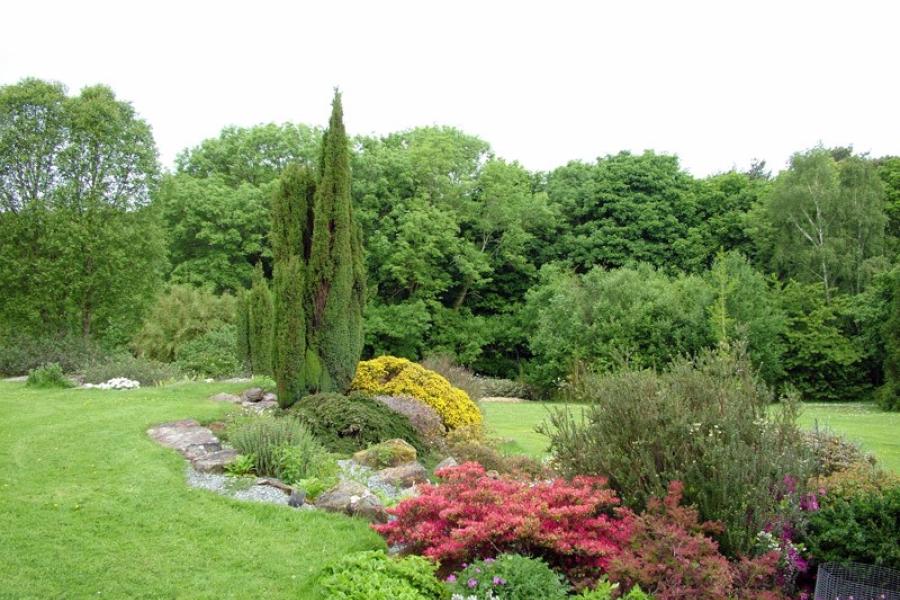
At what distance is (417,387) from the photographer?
10664 mm

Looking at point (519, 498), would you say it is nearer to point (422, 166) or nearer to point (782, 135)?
point (422, 166)

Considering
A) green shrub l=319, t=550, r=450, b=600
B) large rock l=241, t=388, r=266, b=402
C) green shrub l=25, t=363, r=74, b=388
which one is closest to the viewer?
green shrub l=319, t=550, r=450, b=600

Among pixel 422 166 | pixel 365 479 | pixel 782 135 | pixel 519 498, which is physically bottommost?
pixel 365 479

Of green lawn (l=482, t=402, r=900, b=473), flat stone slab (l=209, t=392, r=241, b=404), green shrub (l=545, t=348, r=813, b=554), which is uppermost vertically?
green shrub (l=545, t=348, r=813, b=554)

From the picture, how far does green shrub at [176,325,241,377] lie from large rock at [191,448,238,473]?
8.51 meters

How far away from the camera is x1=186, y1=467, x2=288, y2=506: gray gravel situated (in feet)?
20.0

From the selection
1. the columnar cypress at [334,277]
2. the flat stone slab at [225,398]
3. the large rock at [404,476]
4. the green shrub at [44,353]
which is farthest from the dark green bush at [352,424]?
the green shrub at [44,353]

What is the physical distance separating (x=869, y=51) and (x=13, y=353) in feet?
66.2

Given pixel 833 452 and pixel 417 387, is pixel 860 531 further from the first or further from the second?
pixel 417 387

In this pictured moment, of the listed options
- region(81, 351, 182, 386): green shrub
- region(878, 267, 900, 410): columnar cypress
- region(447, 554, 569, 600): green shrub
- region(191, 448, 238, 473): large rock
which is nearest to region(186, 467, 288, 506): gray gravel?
region(191, 448, 238, 473): large rock

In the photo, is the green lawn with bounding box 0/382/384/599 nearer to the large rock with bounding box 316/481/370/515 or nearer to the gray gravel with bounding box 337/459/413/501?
the large rock with bounding box 316/481/370/515

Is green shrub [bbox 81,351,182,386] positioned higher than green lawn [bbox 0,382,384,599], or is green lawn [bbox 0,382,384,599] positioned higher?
green shrub [bbox 81,351,182,386]

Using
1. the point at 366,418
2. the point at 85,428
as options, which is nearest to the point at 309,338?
the point at 366,418

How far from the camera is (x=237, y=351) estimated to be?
60.7 feet
